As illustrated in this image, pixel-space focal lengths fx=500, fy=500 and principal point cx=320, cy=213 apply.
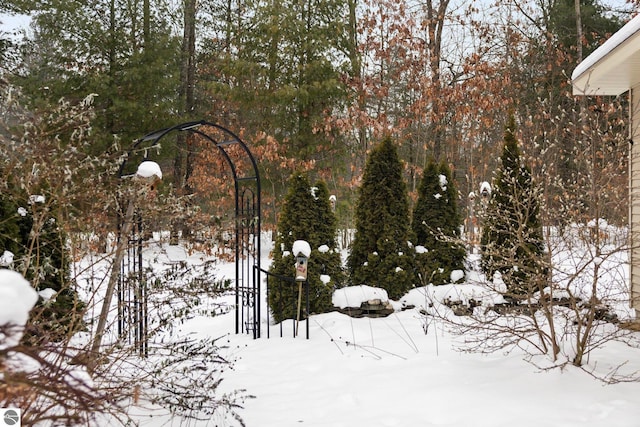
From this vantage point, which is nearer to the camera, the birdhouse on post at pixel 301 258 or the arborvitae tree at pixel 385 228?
the birdhouse on post at pixel 301 258

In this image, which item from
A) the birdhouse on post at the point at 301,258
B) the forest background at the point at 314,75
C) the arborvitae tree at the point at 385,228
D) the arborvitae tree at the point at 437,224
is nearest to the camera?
the birdhouse on post at the point at 301,258

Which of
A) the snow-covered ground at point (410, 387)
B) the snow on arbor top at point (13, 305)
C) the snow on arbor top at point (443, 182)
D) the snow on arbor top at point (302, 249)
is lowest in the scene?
the snow-covered ground at point (410, 387)

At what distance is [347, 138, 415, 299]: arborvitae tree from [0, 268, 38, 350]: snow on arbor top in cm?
521

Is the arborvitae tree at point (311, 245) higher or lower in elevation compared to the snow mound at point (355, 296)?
higher

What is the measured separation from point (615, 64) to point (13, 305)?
4600mm

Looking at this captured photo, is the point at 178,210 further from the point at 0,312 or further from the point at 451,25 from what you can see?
the point at 451,25

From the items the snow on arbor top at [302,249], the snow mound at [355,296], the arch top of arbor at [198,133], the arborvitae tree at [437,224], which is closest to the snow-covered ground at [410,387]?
the snow mound at [355,296]

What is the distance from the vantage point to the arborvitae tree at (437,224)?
621 centimetres

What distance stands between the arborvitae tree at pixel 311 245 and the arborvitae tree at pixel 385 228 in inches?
15.6

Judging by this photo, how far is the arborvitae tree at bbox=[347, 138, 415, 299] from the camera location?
6.01 meters

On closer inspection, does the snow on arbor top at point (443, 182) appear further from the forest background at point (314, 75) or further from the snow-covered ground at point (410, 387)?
the forest background at point (314, 75)

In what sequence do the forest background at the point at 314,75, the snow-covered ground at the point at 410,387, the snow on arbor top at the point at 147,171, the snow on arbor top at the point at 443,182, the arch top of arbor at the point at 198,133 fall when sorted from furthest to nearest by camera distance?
the forest background at the point at 314,75 < the snow on arbor top at the point at 443,182 < the arch top of arbor at the point at 198,133 < the snow on arbor top at the point at 147,171 < the snow-covered ground at the point at 410,387

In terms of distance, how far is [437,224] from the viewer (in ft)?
21.0

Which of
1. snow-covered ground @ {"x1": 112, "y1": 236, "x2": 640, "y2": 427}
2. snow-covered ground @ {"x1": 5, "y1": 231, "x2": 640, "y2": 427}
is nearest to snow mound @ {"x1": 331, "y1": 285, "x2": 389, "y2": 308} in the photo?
snow-covered ground @ {"x1": 5, "y1": 231, "x2": 640, "y2": 427}
